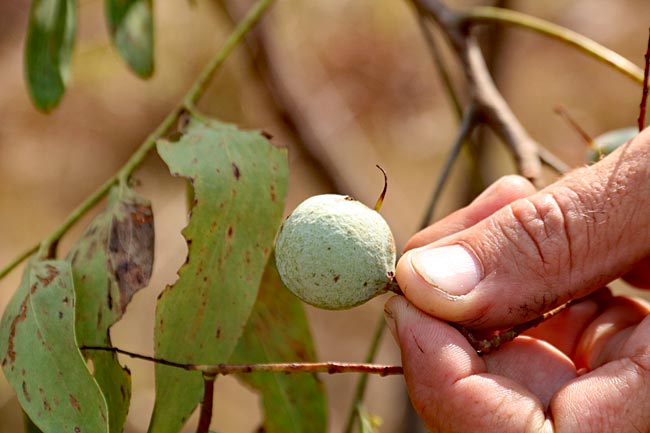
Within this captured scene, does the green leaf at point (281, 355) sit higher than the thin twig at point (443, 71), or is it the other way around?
the thin twig at point (443, 71)

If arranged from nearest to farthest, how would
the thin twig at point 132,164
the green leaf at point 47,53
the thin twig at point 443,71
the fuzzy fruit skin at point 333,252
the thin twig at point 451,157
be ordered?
1. the fuzzy fruit skin at point 333,252
2. the thin twig at point 132,164
3. the thin twig at point 451,157
4. the green leaf at point 47,53
5. the thin twig at point 443,71

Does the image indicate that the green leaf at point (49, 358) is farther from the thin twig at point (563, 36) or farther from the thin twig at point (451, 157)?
the thin twig at point (563, 36)

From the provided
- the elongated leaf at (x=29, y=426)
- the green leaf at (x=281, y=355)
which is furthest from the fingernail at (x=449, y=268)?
the elongated leaf at (x=29, y=426)

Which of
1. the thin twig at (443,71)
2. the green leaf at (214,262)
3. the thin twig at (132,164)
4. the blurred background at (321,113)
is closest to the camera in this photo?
the green leaf at (214,262)

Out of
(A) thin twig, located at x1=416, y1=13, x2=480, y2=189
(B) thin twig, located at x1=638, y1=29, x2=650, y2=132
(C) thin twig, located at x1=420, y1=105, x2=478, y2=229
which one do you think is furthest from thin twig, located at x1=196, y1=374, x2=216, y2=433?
(A) thin twig, located at x1=416, y1=13, x2=480, y2=189

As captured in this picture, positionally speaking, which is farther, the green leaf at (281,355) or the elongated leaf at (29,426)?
the green leaf at (281,355)

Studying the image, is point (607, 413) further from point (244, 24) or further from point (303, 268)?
point (244, 24)

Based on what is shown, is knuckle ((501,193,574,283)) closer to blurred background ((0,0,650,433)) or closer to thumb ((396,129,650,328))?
thumb ((396,129,650,328))
